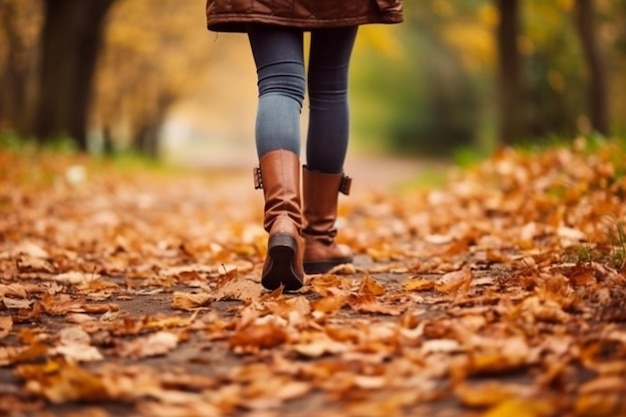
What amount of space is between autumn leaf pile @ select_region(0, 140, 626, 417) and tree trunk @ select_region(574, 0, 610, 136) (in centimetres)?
695

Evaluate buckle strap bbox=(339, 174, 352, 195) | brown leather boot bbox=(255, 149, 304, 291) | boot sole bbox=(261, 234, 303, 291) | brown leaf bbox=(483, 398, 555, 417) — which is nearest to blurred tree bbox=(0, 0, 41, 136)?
buckle strap bbox=(339, 174, 352, 195)

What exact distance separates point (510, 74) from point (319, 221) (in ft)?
25.5

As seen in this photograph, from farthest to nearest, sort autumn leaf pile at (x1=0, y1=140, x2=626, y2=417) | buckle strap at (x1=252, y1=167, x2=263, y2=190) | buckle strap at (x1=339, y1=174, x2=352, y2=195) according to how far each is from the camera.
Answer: buckle strap at (x1=339, y1=174, x2=352, y2=195)
buckle strap at (x1=252, y1=167, x2=263, y2=190)
autumn leaf pile at (x1=0, y1=140, x2=626, y2=417)

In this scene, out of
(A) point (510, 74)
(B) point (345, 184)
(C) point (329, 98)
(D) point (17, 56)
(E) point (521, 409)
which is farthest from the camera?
(D) point (17, 56)

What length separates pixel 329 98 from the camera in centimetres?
337

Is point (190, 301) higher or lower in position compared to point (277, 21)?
lower

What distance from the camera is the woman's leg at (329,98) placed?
10.6 feet

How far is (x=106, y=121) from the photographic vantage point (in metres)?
22.5

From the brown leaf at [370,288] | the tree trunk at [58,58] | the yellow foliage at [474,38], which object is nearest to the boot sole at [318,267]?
the brown leaf at [370,288]

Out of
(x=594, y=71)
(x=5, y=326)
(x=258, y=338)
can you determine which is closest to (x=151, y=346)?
(x=258, y=338)

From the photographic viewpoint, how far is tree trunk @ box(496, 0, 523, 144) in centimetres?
1055

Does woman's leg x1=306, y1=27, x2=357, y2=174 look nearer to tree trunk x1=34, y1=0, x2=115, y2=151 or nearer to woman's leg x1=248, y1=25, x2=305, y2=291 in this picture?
woman's leg x1=248, y1=25, x2=305, y2=291

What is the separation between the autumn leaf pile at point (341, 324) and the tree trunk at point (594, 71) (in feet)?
22.8

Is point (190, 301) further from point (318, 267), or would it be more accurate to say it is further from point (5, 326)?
point (318, 267)
